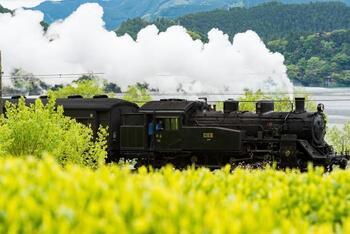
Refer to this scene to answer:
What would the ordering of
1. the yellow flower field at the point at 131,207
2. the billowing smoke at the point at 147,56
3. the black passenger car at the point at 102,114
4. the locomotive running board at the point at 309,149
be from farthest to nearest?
the billowing smoke at the point at 147,56 < the black passenger car at the point at 102,114 < the locomotive running board at the point at 309,149 < the yellow flower field at the point at 131,207

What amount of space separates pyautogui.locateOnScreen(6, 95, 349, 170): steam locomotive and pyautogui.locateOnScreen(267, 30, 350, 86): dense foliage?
120343mm

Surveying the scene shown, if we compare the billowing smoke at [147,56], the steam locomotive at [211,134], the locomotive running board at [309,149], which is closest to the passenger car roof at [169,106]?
the steam locomotive at [211,134]

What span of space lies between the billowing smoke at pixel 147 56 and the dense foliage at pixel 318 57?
66191mm

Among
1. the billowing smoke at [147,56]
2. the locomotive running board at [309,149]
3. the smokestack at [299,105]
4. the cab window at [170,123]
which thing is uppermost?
the billowing smoke at [147,56]

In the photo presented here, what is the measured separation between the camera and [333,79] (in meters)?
148

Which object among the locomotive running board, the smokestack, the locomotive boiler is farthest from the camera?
the smokestack

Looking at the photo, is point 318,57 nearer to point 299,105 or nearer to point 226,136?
point 299,105

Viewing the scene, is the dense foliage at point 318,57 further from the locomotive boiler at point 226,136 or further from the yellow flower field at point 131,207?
the yellow flower field at point 131,207

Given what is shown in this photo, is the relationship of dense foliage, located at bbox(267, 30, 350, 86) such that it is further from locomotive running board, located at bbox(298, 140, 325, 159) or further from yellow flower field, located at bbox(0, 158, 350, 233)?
yellow flower field, located at bbox(0, 158, 350, 233)

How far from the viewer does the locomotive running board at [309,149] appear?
2729 cm

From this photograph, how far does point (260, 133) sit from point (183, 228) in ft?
76.1

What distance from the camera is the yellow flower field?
16.5ft

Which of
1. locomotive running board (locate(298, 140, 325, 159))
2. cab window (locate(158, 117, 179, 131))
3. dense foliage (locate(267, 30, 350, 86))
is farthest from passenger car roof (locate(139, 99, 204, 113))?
dense foliage (locate(267, 30, 350, 86))

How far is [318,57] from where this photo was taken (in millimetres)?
160875
